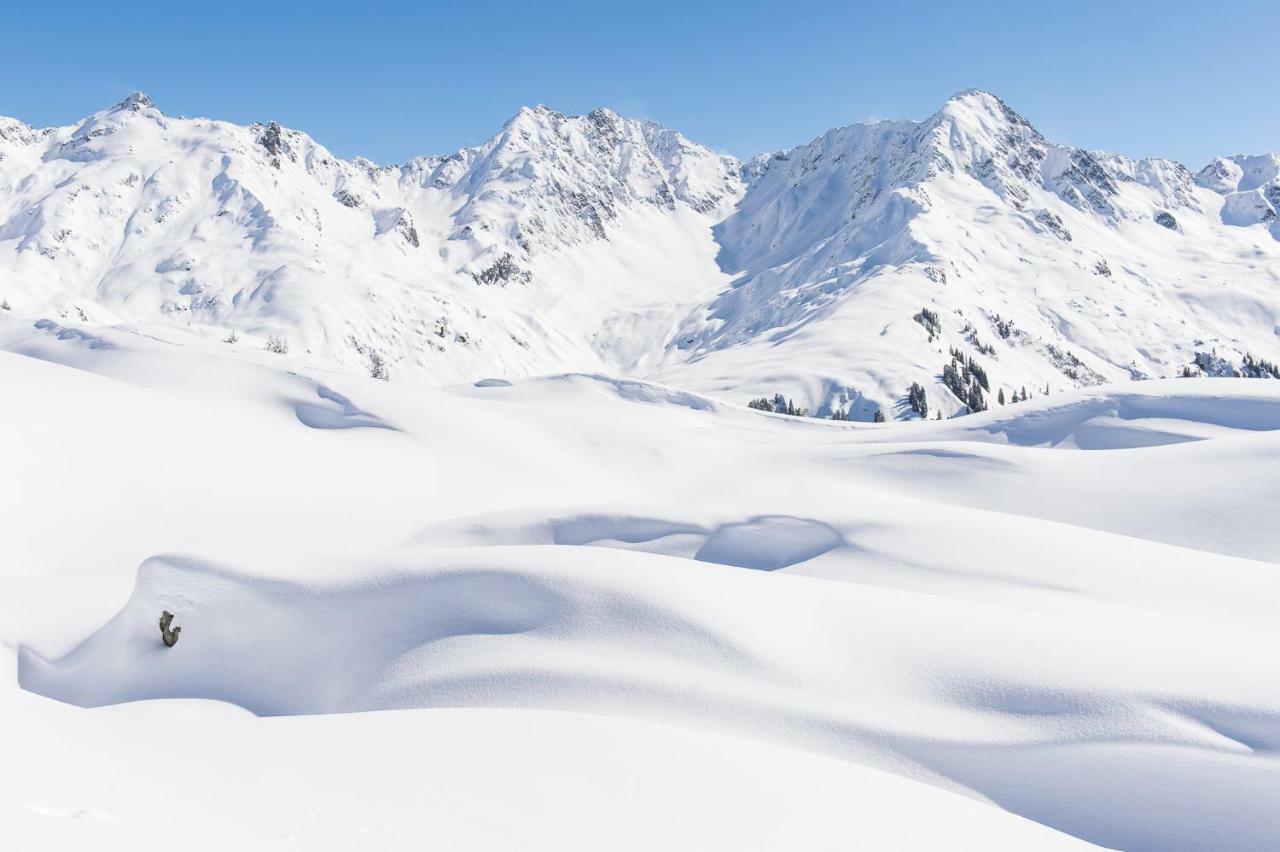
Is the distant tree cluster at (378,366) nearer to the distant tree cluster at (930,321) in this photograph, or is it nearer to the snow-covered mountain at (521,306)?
the snow-covered mountain at (521,306)

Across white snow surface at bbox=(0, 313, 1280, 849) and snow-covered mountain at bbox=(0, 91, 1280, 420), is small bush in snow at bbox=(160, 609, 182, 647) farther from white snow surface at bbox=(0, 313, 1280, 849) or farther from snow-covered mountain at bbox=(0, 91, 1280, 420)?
snow-covered mountain at bbox=(0, 91, 1280, 420)

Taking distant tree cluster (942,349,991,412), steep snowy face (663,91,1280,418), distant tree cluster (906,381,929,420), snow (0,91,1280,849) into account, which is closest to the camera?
snow (0,91,1280,849)

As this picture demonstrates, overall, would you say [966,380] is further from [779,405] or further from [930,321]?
[779,405]

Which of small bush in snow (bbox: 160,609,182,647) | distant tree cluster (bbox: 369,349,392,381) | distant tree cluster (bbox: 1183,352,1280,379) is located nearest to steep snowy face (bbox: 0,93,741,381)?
distant tree cluster (bbox: 369,349,392,381)

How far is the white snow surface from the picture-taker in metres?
5.85

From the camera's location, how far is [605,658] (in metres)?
9.30

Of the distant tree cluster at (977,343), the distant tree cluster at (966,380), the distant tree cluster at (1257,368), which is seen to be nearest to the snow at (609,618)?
the distant tree cluster at (966,380)

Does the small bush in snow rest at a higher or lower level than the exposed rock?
lower

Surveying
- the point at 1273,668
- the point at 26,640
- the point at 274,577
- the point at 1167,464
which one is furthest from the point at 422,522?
the point at 1167,464

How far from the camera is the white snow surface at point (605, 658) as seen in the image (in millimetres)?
5848

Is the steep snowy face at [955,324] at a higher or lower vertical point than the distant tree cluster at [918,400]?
higher

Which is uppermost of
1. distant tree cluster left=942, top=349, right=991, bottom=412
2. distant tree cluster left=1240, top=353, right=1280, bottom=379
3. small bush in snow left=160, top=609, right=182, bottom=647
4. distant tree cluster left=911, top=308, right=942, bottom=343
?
distant tree cluster left=911, top=308, right=942, bottom=343

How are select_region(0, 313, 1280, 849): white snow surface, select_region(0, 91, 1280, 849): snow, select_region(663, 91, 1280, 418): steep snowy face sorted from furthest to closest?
select_region(663, 91, 1280, 418): steep snowy face < select_region(0, 91, 1280, 849): snow < select_region(0, 313, 1280, 849): white snow surface

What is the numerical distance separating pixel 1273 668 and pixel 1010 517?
9.58 meters
